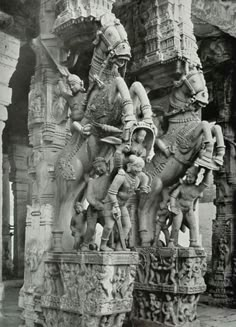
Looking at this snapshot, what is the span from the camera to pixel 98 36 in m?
6.45

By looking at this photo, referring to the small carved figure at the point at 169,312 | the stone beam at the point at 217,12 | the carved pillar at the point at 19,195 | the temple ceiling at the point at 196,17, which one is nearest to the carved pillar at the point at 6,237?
the carved pillar at the point at 19,195

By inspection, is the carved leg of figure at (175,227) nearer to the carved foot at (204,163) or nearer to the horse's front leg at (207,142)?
the carved foot at (204,163)

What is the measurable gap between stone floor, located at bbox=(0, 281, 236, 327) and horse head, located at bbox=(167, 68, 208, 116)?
361 cm

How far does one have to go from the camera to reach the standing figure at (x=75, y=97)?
6.58 m

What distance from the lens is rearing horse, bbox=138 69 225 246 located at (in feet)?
24.4

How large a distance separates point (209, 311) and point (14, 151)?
6361 mm

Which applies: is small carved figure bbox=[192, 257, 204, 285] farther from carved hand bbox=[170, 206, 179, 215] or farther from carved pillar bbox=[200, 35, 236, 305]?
carved pillar bbox=[200, 35, 236, 305]

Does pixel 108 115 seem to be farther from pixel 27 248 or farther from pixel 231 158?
pixel 231 158

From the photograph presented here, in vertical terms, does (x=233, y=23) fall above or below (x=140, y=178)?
above

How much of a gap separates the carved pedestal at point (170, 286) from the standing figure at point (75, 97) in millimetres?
2308

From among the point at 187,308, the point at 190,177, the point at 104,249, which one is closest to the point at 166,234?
the point at 190,177

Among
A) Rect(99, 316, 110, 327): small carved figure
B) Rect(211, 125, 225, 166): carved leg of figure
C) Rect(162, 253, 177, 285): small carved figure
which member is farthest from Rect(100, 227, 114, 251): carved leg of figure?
Rect(211, 125, 225, 166): carved leg of figure

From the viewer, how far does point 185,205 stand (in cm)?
737

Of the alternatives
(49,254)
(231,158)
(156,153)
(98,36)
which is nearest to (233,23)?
(231,158)
